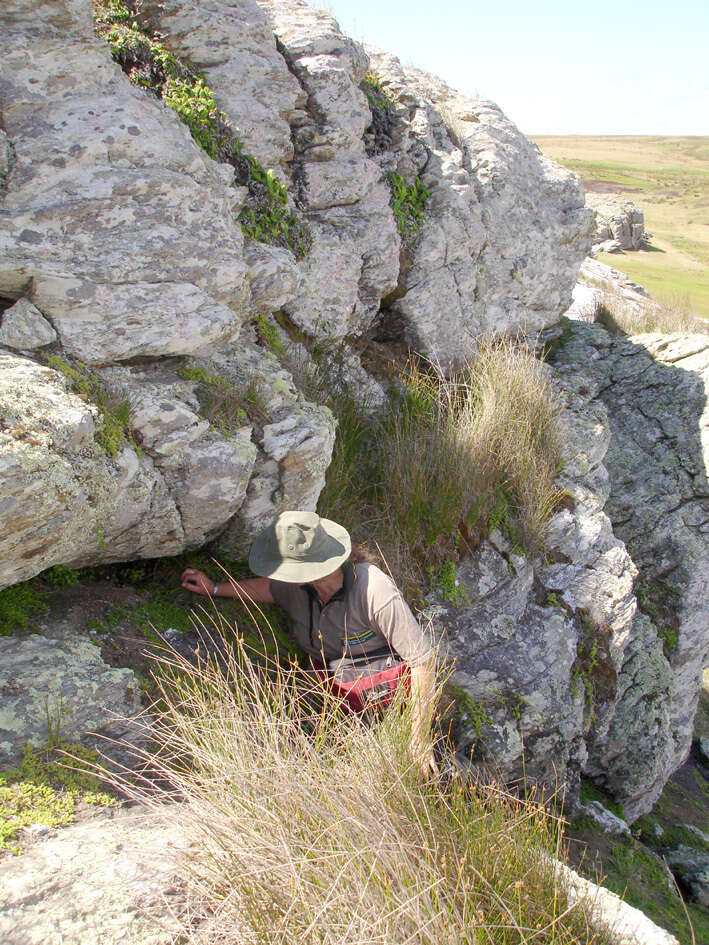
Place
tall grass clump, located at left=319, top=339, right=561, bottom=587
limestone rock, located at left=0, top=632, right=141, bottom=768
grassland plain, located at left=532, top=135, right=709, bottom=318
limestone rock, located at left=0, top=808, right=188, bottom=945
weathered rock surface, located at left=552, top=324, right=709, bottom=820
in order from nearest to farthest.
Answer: limestone rock, located at left=0, top=808, right=188, bottom=945, limestone rock, located at left=0, top=632, right=141, bottom=768, tall grass clump, located at left=319, top=339, right=561, bottom=587, weathered rock surface, located at left=552, top=324, right=709, bottom=820, grassland plain, located at left=532, top=135, right=709, bottom=318

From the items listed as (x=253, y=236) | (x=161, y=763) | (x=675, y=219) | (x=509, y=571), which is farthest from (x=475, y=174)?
(x=675, y=219)

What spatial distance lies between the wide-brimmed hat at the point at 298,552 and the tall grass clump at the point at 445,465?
38.0 inches

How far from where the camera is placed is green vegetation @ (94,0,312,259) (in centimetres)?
433

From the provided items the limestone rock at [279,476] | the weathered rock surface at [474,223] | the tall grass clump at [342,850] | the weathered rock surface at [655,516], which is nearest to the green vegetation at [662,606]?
the weathered rock surface at [655,516]

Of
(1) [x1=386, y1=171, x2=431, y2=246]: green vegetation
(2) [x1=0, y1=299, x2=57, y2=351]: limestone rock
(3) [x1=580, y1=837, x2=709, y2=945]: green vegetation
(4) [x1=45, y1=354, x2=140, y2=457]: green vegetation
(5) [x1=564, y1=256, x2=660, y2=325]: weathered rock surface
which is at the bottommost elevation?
(3) [x1=580, y1=837, x2=709, y2=945]: green vegetation

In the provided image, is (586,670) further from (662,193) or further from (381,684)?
(662,193)

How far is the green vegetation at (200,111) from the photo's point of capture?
→ 4.33 m

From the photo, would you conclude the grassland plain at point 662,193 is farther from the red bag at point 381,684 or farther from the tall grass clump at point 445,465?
the red bag at point 381,684

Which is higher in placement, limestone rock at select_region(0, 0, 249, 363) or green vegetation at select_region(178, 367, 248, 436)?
limestone rock at select_region(0, 0, 249, 363)

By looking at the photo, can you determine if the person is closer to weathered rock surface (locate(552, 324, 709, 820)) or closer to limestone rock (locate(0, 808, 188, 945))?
limestone rock (locate(0, 808, 188, 945))

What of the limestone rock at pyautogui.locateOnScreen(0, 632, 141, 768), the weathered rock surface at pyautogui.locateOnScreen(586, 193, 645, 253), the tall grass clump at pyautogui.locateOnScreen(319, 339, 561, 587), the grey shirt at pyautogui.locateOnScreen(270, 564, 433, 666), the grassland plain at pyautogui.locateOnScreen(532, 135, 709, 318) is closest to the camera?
the limestone rock at pyautogui.locateOnScreen(0, 632, 141, 768)

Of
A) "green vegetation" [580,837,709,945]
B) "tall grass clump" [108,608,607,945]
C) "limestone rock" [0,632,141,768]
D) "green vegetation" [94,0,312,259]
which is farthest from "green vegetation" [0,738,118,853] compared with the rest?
"green vegetation" [94,0,312,259]

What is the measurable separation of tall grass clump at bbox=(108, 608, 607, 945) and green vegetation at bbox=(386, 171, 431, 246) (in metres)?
4.38

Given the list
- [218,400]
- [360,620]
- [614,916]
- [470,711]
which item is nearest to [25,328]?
[218,400]
